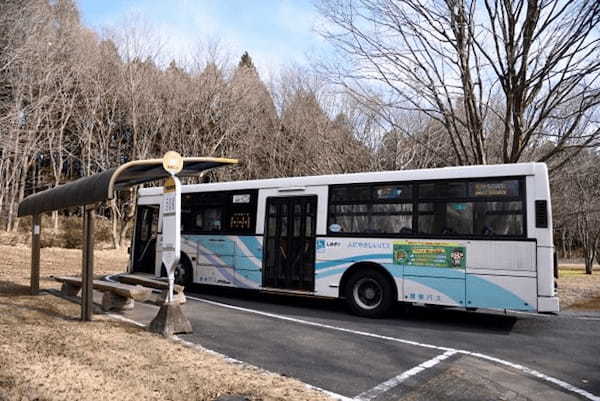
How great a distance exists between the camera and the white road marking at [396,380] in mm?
4855

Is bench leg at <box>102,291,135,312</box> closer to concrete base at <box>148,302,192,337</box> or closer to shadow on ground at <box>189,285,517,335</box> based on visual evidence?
concrete base at <box>148,302,192,337</box>

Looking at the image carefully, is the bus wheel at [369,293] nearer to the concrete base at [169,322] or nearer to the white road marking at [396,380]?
the white road marking at [396,380]

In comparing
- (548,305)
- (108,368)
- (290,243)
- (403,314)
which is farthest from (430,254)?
(108,368)

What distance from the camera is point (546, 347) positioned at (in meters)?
7.48

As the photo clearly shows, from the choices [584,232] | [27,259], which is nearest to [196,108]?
[27,259]

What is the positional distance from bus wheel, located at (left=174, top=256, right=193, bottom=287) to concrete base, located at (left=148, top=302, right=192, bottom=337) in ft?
17.7

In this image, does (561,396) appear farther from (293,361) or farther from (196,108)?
(196,108)

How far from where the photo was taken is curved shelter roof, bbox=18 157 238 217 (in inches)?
280

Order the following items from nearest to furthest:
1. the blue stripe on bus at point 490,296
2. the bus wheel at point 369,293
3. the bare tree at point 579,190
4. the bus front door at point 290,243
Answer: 1. the blue stripe on bus at point 490,296
2. the bus wheel at point 369,293
3. the bus front door at point 290,243
4. the bare tree at point 579,190

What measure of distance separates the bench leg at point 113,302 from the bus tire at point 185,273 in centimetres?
342

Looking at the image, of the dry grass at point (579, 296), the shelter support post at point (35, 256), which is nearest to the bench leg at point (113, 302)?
the shelter support post at point (35, 256)

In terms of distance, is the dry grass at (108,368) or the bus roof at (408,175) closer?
the dry grass at (108,368)

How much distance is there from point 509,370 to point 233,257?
7100 millimetres

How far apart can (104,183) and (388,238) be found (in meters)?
5.18
